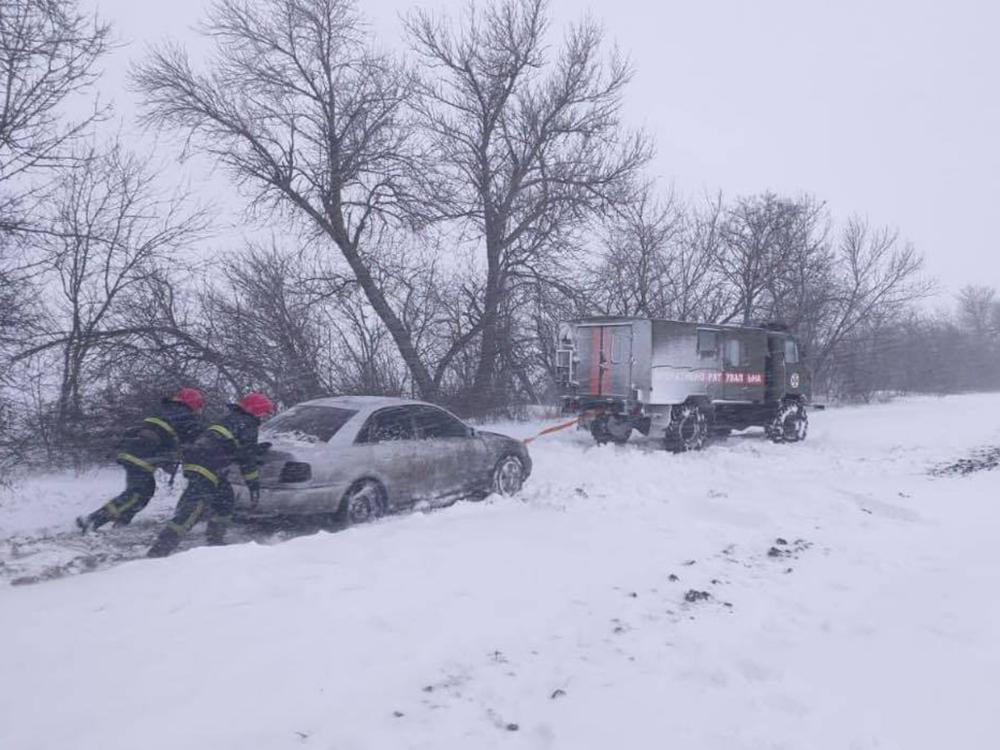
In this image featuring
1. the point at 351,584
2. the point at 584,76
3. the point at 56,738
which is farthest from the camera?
the point at 584,76

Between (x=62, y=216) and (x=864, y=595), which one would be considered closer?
(x=864, y=595)

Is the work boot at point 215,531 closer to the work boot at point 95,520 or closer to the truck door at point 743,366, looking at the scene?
the work boot at point 95,520

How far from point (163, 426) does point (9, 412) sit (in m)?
2.99

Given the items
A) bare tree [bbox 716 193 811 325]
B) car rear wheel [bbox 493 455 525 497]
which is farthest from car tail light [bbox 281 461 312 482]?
bare tree [bbox 716 193 811 325]

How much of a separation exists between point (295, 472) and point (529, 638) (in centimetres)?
357

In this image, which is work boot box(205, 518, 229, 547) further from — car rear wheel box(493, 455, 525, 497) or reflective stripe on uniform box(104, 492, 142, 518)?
car rear wheel box(493, 455, 525, 497)

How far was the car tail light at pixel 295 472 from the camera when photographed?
7.32 meters

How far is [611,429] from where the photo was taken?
14742mm

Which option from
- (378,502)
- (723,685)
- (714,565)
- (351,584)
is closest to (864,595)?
(714,565)

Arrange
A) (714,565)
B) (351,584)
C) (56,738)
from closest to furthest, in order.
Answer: (56,738), (351,584), (714,565)

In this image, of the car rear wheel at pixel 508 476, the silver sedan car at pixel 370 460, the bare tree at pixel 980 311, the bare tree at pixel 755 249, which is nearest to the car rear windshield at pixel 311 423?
the silver sedan car at pixel 370 460

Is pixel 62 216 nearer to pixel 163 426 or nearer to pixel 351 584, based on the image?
pixel 163 426

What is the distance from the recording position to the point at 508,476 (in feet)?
32.0

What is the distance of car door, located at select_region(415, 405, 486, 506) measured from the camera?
8680 mm
